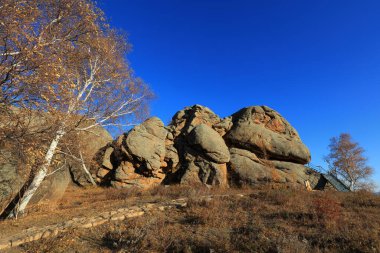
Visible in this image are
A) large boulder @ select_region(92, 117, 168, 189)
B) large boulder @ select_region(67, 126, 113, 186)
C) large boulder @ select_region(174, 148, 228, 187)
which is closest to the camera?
large boulder @ select_region(67, 126, 113, 186)

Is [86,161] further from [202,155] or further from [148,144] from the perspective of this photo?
[202,155]

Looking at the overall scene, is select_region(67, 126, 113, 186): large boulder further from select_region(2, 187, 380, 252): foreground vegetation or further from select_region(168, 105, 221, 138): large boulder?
select_region(2, 187, 380, 252): foreground vegetation

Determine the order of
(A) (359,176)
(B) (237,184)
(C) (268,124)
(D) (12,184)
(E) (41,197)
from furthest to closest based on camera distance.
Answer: (A) (359,176)
(C) (268,124)
(B) (237,184)
(E) (41,197)
(D) (12,184)

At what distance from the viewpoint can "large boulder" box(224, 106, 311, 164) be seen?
87.2 feet

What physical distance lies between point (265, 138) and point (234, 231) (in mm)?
19188

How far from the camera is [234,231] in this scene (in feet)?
29.8

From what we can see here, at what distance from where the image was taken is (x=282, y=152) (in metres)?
26.5

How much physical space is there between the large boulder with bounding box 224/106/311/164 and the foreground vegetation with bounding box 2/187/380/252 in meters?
13.8

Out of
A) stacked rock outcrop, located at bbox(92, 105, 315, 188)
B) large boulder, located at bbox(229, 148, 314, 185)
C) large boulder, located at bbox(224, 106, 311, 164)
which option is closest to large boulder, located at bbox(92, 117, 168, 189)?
stacked rock outcrop, located at bbox(92, 105, 315, 188)

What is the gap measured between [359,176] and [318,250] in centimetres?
3758

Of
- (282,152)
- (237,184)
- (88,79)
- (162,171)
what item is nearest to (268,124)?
(282,152)

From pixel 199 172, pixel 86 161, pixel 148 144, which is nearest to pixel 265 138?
pixel 199 172

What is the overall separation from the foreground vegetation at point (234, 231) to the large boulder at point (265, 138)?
1385 centimetres

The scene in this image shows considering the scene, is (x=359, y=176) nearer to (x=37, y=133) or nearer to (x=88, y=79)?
(x=88, y=79)
